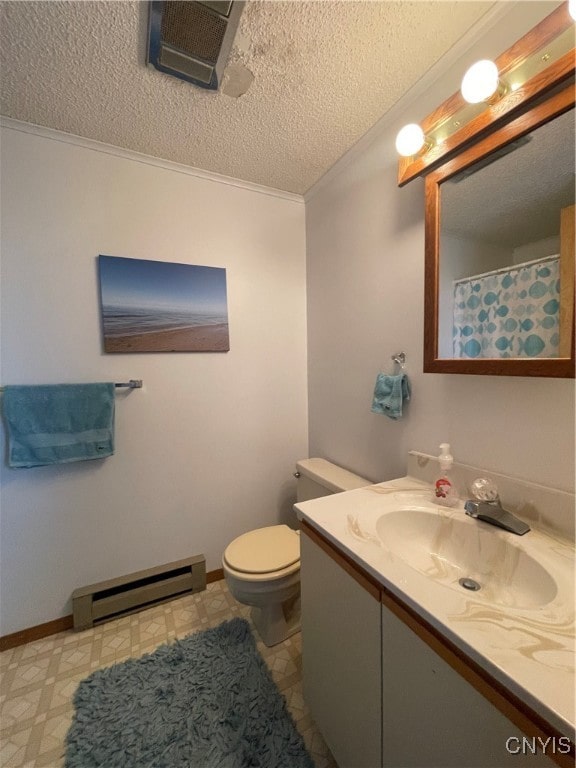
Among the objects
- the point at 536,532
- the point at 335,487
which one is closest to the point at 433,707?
the point at 536,532

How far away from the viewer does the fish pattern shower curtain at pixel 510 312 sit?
81 cm

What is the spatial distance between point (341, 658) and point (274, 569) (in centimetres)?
50

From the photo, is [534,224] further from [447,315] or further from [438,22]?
[438,22]

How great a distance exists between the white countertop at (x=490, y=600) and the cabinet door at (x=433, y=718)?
2.9 inches

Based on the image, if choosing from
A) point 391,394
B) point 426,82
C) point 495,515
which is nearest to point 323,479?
point 391,394

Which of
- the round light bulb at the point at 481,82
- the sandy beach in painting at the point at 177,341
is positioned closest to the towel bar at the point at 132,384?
the sandy beach in painting at the point at 177,341

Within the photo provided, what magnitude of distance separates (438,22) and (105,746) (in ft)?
8.41

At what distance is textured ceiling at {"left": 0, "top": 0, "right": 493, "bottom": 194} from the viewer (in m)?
0.92

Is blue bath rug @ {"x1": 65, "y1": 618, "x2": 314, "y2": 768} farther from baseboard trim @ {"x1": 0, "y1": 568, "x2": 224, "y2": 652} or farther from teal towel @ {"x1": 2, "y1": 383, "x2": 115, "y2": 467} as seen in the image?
teal towel @ {"x1": 2, "y1": 383, "x2": 115, "y2": 467}

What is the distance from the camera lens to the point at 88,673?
130 centimetres

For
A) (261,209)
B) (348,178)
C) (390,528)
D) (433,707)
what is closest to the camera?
(433,707)

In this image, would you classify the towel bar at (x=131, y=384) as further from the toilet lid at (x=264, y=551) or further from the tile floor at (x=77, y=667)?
the tile floor at (x=77, y=667)

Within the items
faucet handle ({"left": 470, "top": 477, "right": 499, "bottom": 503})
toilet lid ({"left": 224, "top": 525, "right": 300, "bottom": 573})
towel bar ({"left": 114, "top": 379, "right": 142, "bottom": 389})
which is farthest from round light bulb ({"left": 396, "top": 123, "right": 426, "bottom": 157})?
toilet lid ({"left": 224, "top": 525, "right": 300, "bottom": 573})

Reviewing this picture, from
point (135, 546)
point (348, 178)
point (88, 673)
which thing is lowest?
point (88, 673)
